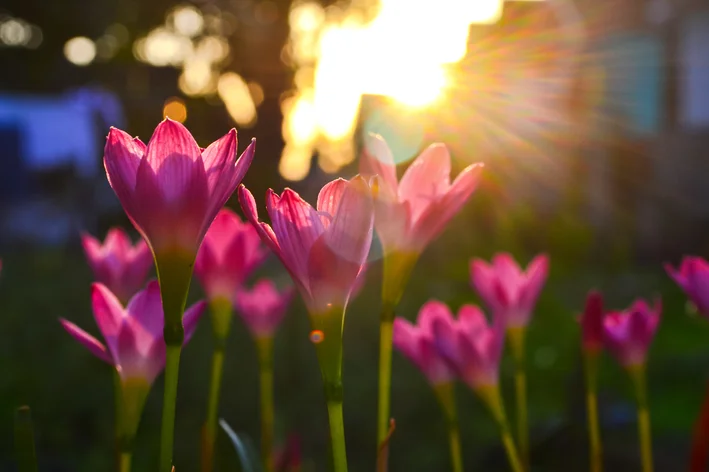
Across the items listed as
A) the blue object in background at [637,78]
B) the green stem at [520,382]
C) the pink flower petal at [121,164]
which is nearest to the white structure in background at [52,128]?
the blue object in background at [637,78]

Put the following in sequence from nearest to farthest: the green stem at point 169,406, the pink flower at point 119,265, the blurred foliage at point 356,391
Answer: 1. the green stem at point 169,406
2. the pink flower at point 119,265
3. the blurred foliage at point 356,391

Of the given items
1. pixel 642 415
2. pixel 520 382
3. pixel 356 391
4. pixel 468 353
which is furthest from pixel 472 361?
pixel 356 391

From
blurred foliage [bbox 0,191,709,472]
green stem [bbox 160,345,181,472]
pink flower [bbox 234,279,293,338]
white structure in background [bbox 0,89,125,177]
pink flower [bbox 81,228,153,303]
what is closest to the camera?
green stem [bbox 160,345,181,472]

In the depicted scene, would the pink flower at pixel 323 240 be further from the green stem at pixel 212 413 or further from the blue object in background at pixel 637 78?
the blue object in background at pixel 637 78

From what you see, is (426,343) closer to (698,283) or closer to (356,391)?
(698,283)

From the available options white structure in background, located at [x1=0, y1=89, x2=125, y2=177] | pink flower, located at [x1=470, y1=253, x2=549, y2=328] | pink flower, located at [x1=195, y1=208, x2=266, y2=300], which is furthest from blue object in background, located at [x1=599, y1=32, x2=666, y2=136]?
pink flower, located at [x1=195, y1=208, x2=266, y2=300]

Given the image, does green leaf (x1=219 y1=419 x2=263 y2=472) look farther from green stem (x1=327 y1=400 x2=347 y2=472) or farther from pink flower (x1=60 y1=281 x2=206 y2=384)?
green stem (x1=327 y1=400 x2=347 y2=472)

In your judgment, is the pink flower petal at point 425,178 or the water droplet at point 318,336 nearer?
the water droplet at point 318,336

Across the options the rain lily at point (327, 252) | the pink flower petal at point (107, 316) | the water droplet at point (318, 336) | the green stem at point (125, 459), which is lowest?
the green stem at point (125, 459)
